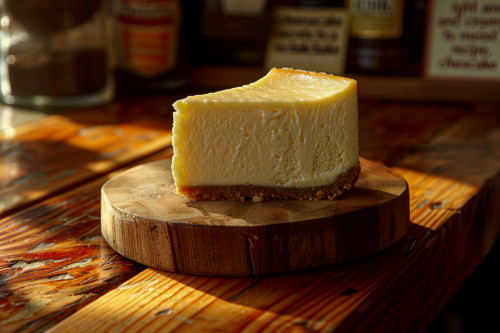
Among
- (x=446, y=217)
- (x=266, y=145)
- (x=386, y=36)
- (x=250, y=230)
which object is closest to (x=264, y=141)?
(x=266, y=145)

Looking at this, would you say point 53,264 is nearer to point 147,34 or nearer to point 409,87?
point 147,34

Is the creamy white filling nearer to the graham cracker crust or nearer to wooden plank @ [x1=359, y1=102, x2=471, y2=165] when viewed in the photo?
the graham cracker crust

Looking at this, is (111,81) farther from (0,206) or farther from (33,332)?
(33,332)

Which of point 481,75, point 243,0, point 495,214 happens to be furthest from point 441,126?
point 243,0

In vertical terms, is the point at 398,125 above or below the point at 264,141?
below

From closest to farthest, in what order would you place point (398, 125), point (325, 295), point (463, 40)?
point (325, 295) < point (398, 125) < point (463, 40)

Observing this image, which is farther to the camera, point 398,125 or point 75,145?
point 398,125

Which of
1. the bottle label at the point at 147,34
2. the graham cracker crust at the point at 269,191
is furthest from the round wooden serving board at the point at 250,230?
the bottle label at the point at 147,34
